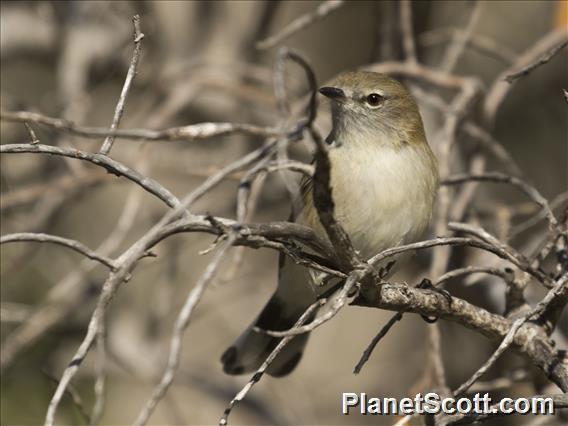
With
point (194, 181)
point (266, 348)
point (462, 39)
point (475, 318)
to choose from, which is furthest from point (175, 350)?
point (194, 181)

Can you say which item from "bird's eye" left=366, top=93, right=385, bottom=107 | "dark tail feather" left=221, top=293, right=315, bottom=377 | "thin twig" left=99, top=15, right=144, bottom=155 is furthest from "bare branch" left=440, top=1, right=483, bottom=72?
"thin twig" left=99, top=15, right=144, bottom=155

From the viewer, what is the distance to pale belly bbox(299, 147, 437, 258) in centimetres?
374

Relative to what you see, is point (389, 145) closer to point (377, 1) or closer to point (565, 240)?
point (565, 240)

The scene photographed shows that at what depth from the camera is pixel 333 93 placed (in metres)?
4.08

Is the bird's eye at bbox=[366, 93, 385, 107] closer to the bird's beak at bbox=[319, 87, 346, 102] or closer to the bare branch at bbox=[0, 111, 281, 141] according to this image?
the bird's beak at bbox=[319, 87, 346, 102]

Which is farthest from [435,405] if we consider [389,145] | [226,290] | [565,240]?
[226,290]

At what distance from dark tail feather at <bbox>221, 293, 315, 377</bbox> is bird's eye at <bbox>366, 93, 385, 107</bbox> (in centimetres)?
111

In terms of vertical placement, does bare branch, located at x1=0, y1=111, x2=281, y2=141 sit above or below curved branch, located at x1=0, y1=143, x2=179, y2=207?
below

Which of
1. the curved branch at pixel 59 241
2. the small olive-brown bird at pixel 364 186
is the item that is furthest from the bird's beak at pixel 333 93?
the curved branch at pixel 59 241

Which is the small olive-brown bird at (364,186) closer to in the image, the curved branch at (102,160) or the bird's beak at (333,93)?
the bird's beak at (333,93)

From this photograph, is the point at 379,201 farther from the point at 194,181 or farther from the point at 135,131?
the point at 194,181

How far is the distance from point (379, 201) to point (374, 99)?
694mm

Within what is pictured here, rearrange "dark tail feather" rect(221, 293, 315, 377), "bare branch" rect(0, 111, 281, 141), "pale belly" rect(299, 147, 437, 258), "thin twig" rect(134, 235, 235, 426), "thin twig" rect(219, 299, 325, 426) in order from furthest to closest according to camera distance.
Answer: "dark tail feather" rect(221, 293, 315, 377), "pale belly" rect(299, 147, 437, 258), "thin twig" rect(219, 299, 325, 426), "bare branch" rect(0, 111, 281, 141), "thin twig" rect(134, 235, 235, 426)

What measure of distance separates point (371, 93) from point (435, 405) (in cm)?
187
